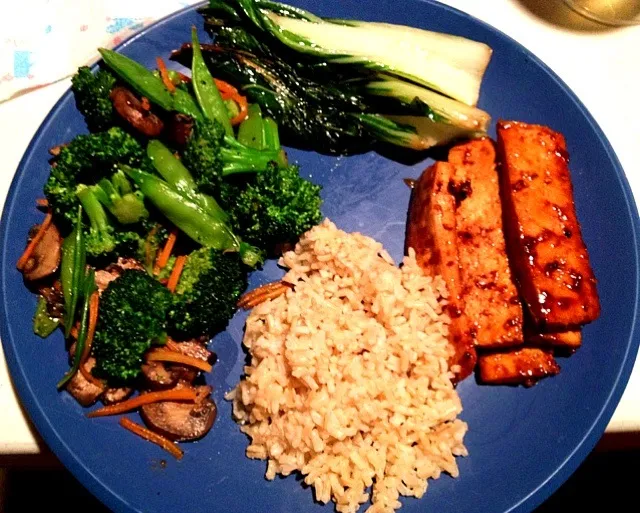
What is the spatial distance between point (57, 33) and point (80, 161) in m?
0.89

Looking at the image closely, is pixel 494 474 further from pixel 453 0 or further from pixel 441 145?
pixel 453 0

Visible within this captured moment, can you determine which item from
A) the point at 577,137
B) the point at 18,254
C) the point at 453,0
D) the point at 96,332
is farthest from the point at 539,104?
the point at 18,254

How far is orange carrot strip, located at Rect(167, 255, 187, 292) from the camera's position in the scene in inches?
91.0

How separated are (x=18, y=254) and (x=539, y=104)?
2246 millimetres

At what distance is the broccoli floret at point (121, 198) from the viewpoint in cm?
227

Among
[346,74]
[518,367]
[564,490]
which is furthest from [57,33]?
[564,490]

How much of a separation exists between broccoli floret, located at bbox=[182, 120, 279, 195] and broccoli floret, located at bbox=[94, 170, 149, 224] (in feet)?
0.78

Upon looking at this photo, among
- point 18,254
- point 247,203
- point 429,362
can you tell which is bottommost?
point 429,362

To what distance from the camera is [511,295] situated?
2326 millimetres

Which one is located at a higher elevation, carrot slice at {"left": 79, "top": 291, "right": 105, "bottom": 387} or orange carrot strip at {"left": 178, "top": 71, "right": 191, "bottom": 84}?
orange carrot strip at {"left": 178, "top": 71, "right": 191, "bottom": 84}

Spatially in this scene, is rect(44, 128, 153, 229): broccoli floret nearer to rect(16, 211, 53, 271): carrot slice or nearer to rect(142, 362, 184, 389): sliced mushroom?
rect(16, 211, 53, 271): carrot slice

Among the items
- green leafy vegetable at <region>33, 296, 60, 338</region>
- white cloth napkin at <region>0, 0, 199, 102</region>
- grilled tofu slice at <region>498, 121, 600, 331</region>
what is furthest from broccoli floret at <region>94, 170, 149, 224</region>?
grilled tofu slice at <region>498, 121, 600, 331</region>

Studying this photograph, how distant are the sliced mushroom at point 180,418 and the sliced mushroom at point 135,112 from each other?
3.51 feet

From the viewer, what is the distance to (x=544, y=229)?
229 cm
